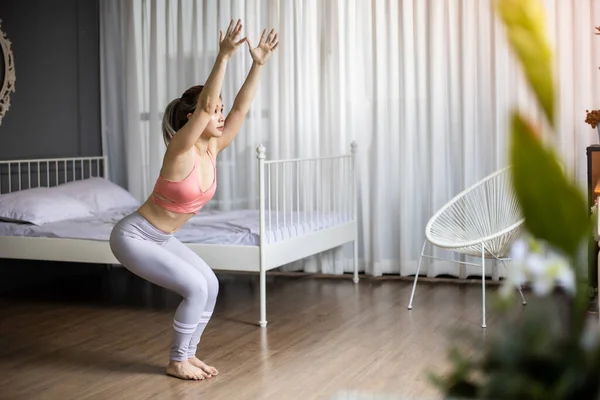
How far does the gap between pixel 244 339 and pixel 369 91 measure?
7.15ft

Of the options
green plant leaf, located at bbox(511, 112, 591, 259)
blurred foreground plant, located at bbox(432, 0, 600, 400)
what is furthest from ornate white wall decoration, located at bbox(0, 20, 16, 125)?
green plant leaf, located at bbox(511, 112, 591, 259)

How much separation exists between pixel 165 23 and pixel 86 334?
2.64 meters

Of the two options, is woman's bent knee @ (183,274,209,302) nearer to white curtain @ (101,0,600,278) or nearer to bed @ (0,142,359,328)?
bed @ (0,142,359,328)

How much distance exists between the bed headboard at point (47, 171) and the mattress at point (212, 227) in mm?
566

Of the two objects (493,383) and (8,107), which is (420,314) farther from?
(493,383)

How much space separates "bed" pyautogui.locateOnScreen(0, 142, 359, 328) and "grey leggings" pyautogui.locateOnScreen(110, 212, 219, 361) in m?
0.89

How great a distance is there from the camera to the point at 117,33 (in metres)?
6.23

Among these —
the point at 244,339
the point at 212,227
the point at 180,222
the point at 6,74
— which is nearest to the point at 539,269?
the point at 180,222

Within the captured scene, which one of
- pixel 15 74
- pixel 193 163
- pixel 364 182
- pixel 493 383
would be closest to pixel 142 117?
pixel 15 74

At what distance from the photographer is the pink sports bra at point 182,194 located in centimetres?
332

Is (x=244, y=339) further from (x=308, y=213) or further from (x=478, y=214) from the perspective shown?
(x=478, y=214)

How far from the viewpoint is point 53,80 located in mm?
5859

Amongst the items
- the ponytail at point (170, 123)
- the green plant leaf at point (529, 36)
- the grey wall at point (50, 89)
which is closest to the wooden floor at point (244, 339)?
the grey wall at point (50, 89)

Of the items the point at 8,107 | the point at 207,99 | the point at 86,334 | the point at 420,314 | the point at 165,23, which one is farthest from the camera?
the point at 165,23
